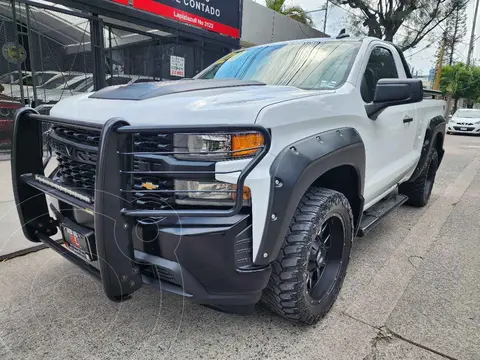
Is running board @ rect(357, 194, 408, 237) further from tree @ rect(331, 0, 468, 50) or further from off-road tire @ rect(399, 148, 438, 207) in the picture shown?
tree @ rect(331, 0, 468, 50)

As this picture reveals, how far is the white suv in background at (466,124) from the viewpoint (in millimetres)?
17562

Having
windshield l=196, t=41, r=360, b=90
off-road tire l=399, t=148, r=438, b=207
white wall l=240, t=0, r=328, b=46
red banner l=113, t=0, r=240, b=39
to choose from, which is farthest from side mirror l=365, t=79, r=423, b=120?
white wall l=240, t=0, r=328, b=46

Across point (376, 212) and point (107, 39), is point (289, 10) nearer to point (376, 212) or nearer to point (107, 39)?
point (107, 39)

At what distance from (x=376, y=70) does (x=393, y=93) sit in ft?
2.50

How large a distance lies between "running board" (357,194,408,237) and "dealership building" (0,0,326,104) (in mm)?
5788

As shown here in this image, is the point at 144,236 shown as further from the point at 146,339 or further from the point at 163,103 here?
the point at 146,339

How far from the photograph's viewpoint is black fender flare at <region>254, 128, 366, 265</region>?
5.75ft

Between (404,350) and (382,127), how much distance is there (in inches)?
66.5

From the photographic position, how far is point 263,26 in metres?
12.2

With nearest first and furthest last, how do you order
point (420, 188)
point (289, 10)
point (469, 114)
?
1. point (420, 188)
2. point (289, 10)
3. point (469, 114)

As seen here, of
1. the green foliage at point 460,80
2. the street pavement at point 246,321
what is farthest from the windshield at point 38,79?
the green foliage at point 460,80

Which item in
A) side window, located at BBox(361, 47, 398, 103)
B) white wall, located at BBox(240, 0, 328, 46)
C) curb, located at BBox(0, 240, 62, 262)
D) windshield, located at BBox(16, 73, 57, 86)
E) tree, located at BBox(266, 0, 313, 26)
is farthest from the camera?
tree, located at BBox(266, 0, 313, 26)

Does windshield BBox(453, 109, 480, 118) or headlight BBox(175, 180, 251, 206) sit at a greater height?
headlight BBox(175, 180, 251, 206)

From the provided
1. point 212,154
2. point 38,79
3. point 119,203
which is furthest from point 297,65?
point 38,79
